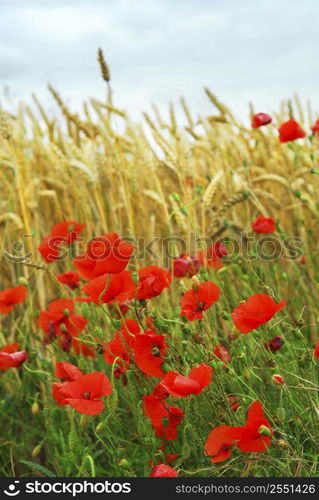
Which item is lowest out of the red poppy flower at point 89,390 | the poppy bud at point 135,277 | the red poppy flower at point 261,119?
the red poppy flower at point 89,390

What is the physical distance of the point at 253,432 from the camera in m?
1.16

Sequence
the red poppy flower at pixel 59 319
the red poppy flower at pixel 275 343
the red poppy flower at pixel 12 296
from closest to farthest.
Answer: the red poppy flower at pixel 275 343 < the red poppy flower at pixel 59 319 < the red poppy flower at pixel 12 296

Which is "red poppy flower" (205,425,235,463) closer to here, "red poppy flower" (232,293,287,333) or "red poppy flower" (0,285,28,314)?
"red poppy flower" (232,293,287,333)

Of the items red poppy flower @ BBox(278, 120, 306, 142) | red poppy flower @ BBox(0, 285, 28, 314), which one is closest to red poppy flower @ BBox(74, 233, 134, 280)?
red poppy flower @ BBox(0, 285, 28, 314)

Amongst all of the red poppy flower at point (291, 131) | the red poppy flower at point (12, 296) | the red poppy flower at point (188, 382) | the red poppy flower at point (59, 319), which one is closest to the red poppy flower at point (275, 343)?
the red poppy flower at point (188, 382)

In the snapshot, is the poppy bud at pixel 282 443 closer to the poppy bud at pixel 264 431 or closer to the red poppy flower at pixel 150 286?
the poppy bud at pixel 264 431

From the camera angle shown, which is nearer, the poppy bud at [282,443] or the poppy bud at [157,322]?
the poppy bud at [282,443]

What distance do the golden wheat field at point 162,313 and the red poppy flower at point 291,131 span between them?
0.38ft

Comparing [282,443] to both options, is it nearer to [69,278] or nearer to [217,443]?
[217,443]

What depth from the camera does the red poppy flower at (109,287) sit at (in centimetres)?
130

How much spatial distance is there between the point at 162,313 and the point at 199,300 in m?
0.83

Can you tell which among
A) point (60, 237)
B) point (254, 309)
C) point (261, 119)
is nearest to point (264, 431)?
point (254, 309)
